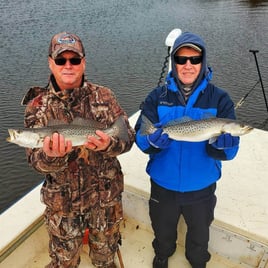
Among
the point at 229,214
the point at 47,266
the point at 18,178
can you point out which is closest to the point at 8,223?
the point at 47,266

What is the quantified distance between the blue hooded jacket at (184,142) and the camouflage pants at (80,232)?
2.36ft

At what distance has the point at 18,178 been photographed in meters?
10.3

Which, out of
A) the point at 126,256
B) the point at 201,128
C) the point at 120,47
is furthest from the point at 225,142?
the point at 120,47

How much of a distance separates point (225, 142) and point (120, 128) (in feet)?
3.57

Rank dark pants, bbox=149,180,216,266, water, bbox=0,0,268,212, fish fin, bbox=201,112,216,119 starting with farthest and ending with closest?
water, bbox=0,0,268,212 < dark pants, bbox=149,180,216,266 < fish fin, bbox=201,112,216,119

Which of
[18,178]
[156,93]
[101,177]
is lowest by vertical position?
[18,178]

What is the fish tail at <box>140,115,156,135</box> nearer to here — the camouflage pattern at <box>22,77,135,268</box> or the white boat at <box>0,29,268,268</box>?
the camouflage pattern at <box>22,77,135,268</box>

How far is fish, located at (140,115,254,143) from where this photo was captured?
3.26 meters

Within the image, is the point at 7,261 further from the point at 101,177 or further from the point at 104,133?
the point at 104,133

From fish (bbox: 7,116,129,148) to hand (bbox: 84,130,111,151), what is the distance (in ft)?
0.18

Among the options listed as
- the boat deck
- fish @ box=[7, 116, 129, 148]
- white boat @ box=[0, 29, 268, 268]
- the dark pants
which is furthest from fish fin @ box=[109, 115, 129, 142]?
the boat deck

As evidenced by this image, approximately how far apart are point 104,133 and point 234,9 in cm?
2883

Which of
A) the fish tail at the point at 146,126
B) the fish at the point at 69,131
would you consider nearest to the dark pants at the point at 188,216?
the fish tail at the point at 146,126

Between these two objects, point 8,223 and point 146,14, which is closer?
point 8,223
